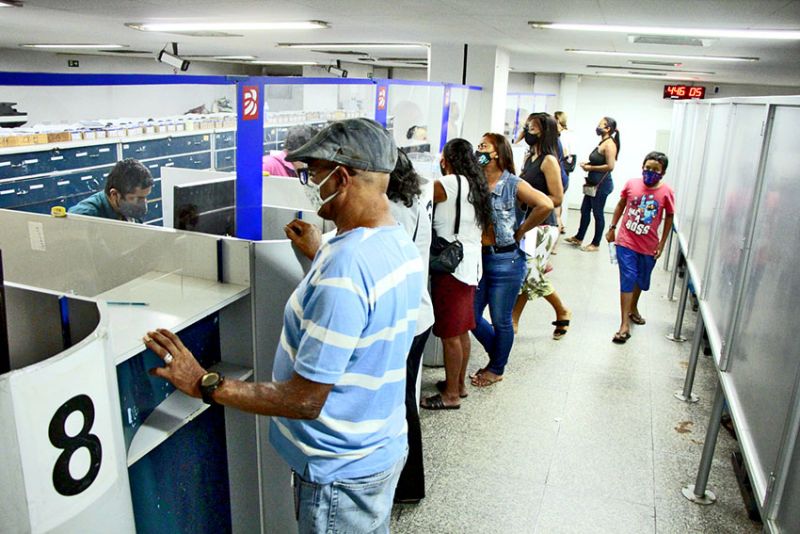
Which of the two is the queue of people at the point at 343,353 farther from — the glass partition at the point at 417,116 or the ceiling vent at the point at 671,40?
the ceiling vent at the point at 671,40

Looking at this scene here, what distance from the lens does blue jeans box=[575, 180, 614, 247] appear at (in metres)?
6.88

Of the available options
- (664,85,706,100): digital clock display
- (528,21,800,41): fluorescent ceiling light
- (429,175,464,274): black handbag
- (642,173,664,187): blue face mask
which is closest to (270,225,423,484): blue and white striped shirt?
(429,175,464,274): black handbag

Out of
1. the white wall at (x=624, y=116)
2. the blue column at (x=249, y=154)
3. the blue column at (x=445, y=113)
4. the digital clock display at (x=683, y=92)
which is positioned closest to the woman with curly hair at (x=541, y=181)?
the blue column at (x=445, y=113)

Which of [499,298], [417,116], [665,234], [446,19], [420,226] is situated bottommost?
[499,298]

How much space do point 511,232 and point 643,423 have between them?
1.23 meters

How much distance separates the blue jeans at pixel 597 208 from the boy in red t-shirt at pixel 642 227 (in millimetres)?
2597

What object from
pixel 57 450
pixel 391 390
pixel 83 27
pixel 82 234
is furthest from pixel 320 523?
pixel 83 27

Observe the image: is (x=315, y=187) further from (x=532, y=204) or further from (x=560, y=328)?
(x=560, y=328)

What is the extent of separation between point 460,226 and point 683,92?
7957 mm

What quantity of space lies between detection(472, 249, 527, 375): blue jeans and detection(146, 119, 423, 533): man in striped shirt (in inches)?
74.1

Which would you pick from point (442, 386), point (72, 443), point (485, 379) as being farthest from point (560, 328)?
point (72, 443)

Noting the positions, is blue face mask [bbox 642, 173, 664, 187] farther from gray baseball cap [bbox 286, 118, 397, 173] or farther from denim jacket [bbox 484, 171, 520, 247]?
gray baseball cap [bbox 286, 118, 397, 173]

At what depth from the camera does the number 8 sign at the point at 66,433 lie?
43.2 inches

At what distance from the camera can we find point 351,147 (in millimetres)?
1389
